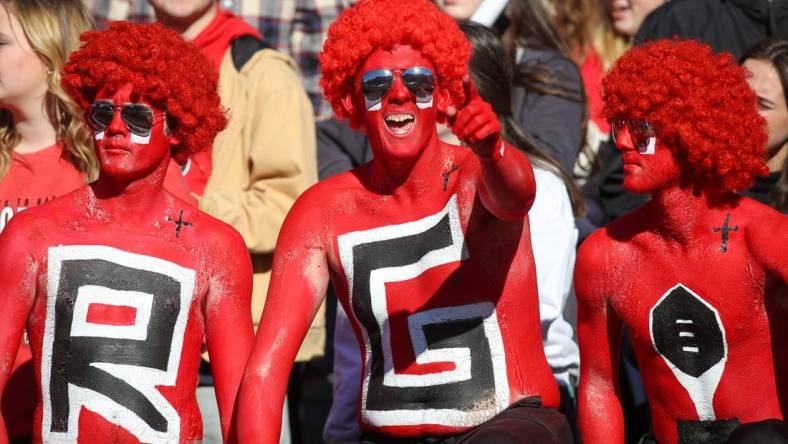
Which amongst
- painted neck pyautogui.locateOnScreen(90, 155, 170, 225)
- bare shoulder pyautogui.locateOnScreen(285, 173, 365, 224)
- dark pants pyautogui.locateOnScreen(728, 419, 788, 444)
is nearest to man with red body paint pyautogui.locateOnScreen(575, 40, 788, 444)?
dark pants pyautogui.locateOnScreen(728, 419, 788, 444)

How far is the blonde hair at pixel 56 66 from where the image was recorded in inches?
194

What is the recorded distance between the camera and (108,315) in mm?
4230

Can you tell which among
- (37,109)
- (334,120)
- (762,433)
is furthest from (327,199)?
(334,120)

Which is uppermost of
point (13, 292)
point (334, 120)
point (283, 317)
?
point (283, 317)

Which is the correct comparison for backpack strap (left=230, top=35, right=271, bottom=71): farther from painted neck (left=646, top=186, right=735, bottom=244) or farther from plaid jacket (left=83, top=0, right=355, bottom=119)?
painted neck (left=646, top=186, right=735, bottom=244)

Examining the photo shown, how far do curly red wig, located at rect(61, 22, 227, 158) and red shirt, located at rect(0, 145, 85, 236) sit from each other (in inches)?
18.2

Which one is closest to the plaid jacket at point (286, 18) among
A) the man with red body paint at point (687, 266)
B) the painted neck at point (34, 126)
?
the painted neck at point (34, 126)

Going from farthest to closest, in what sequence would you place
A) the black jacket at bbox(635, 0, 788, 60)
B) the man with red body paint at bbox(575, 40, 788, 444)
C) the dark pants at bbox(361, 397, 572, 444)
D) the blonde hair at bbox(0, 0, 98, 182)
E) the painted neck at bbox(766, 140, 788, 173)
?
the black jacket at bbox(635, 0, 788, 60) → the painted neck at bbox(766, 140, 788, 173) → the blonde hair at bbox(0, 0, 98, 182) → the man with red body paint at bbox(575, 40, 788, 444) → the dark pants at bbox(361, 397, 572, 444)

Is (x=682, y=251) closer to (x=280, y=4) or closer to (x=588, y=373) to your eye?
(x=588, y=373)

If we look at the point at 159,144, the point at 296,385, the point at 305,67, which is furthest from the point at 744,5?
the point at 159,144

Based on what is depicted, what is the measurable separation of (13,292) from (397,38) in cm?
138

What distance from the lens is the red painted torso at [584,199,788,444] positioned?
421 cm

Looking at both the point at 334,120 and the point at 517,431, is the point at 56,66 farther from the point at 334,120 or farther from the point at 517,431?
the point at 517,431

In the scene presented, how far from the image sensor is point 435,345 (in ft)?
13.6
